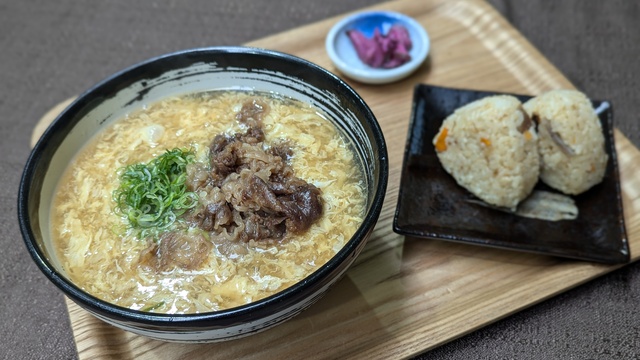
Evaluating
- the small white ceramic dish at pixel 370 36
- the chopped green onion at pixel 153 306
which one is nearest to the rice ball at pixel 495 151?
the small white ceramic dish at pixel 370 36

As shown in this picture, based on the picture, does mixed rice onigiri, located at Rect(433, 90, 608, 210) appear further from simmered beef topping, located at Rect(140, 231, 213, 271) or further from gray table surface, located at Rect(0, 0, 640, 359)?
simmered beef topping, located at Rect(140, 231, 213, 271)

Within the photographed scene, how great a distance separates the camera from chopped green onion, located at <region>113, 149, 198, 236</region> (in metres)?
1.72

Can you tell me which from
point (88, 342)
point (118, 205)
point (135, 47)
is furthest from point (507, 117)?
point (135, 47)

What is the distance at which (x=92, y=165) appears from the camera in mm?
1902

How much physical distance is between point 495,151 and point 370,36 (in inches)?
39.2

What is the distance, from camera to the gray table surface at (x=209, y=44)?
1804 millimetres

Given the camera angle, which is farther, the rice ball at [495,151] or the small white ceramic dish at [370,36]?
the small white ceramic dish at [370,36]

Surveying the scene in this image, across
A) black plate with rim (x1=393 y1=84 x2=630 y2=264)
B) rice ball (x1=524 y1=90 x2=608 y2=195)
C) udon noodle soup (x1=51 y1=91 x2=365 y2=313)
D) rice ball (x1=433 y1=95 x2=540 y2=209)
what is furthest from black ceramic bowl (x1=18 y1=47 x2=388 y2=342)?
rice ball (x1=524 y1=90 x2=608 y2=195)

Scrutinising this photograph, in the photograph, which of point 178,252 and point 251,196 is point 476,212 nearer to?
point 251,196

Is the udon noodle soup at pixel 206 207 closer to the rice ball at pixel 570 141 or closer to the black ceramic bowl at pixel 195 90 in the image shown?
the black ceramic bowl at pixel 195 90

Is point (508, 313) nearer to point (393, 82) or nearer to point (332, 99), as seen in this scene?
point (332, 99)

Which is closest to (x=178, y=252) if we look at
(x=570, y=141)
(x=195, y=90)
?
(x=195, y=90)

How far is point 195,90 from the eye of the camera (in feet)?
6.89

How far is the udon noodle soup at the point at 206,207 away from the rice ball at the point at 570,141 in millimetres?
830
